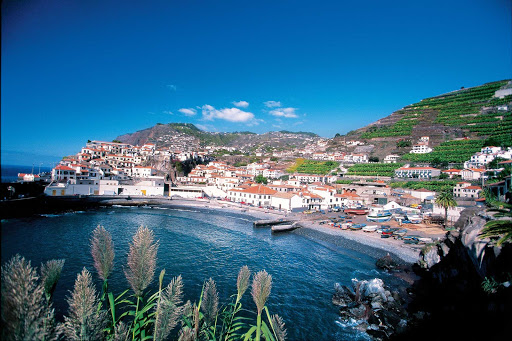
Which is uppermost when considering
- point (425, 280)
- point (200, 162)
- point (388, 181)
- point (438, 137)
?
point (438, 137)

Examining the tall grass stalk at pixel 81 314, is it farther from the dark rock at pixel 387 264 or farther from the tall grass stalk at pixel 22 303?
the dark rock at pixel 387 264

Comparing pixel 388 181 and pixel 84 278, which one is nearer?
pixel 84 278

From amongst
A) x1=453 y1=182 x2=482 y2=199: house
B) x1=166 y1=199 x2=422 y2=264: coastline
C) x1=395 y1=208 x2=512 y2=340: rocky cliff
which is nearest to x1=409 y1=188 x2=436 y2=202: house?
x1=453 y1=182 x2=482 y2=199: house

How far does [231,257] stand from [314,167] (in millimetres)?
47951

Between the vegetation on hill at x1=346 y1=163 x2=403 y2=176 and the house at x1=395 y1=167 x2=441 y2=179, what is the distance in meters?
1.44

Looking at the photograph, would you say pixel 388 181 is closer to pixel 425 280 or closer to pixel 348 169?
pixel 348 169

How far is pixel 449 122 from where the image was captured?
205 feet

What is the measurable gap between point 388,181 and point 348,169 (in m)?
10.5

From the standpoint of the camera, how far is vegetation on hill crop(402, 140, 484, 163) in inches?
1843

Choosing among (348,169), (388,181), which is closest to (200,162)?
(348,169)

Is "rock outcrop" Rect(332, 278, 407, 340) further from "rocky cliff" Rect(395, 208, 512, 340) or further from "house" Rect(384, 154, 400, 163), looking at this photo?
"house" Rect(384, 154, 400, 163)

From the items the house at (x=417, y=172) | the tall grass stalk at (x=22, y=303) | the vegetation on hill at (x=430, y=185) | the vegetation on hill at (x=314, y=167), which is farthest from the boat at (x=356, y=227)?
the vegetation on hill at (x=314, y=167)

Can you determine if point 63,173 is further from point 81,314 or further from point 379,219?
point 81,314

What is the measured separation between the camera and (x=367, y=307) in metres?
11.1
